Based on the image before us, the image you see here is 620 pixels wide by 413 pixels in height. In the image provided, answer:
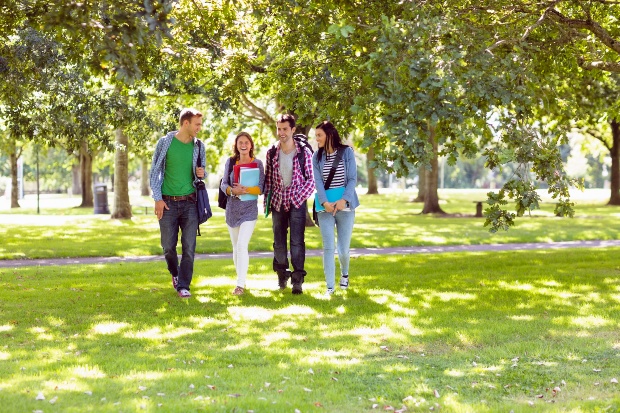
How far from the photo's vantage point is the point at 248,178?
10016mm

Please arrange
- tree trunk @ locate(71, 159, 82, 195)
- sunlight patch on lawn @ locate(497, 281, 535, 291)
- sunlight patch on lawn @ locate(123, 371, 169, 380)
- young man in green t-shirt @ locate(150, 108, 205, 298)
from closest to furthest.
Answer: sunlight patch on lawn @ locate(123, 371, 169, 380) → young man in green t-shirt @ locate(150, 108, 205, 298) → sunlight patch on lawn @ locate(497, 281, 535, 291) → tree trunk @ locate(71, 159, 82, 195)

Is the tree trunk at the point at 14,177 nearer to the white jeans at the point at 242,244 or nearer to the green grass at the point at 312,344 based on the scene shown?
the green grass at the point at 312,344

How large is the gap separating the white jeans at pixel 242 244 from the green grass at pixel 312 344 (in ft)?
0.98

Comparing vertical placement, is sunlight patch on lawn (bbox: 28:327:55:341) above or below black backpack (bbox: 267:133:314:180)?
below

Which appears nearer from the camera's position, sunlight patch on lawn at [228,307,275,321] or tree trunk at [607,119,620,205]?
sunlight patch on lawn at [228,307,275,321]

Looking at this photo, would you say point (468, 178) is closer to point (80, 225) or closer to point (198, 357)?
point (80, 225)

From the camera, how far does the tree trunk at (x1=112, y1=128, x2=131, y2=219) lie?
29098 millimetres

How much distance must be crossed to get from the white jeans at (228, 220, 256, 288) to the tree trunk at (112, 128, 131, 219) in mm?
19378

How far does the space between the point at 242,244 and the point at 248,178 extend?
2.60 feet

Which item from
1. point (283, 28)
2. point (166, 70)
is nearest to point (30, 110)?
point (166, 70)

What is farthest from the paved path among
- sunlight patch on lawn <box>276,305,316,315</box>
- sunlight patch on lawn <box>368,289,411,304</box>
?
sunlight patch on lawn <box>276,305,316,315</box>

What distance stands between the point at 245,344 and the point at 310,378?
1.43 m

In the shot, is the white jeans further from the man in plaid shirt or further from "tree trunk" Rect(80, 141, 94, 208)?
"tree trunk" Rect(80, 141, 94, 208)

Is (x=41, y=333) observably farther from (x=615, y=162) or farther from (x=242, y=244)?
(x=615, y=162)
